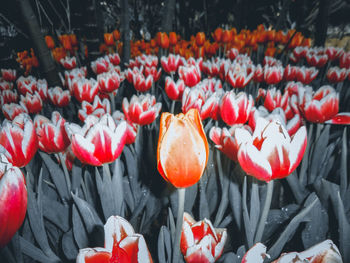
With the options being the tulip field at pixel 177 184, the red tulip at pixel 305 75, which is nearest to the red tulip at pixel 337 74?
the red tulip at pixel 305 75

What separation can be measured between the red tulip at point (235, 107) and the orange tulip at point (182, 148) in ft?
0.99

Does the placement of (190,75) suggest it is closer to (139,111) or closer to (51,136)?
(139,111)

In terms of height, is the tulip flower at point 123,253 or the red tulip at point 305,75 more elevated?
the red tulip at point 305,75

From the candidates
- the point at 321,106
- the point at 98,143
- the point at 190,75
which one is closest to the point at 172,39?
the point at 190,75

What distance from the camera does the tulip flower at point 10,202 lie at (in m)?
0.27

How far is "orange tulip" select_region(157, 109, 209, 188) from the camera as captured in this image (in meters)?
0.36

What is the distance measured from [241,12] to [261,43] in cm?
177

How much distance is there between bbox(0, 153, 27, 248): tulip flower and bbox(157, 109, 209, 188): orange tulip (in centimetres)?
19

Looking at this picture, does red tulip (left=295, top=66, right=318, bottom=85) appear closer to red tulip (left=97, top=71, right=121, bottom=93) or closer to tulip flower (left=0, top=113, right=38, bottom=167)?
red tulip (left=97, top=71, right=121, bottom=93)

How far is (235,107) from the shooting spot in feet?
2.13

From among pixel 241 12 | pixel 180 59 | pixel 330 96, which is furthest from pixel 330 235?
pixel 241 12

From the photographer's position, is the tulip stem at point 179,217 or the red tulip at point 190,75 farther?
the red tulip at point 190,75

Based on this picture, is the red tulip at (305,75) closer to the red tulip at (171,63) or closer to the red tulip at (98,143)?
the red tulip at (171,63)

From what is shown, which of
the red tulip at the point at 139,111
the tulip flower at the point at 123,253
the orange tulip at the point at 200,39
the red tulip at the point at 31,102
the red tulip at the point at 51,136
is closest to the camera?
the tulip flower at the point at 123,253
